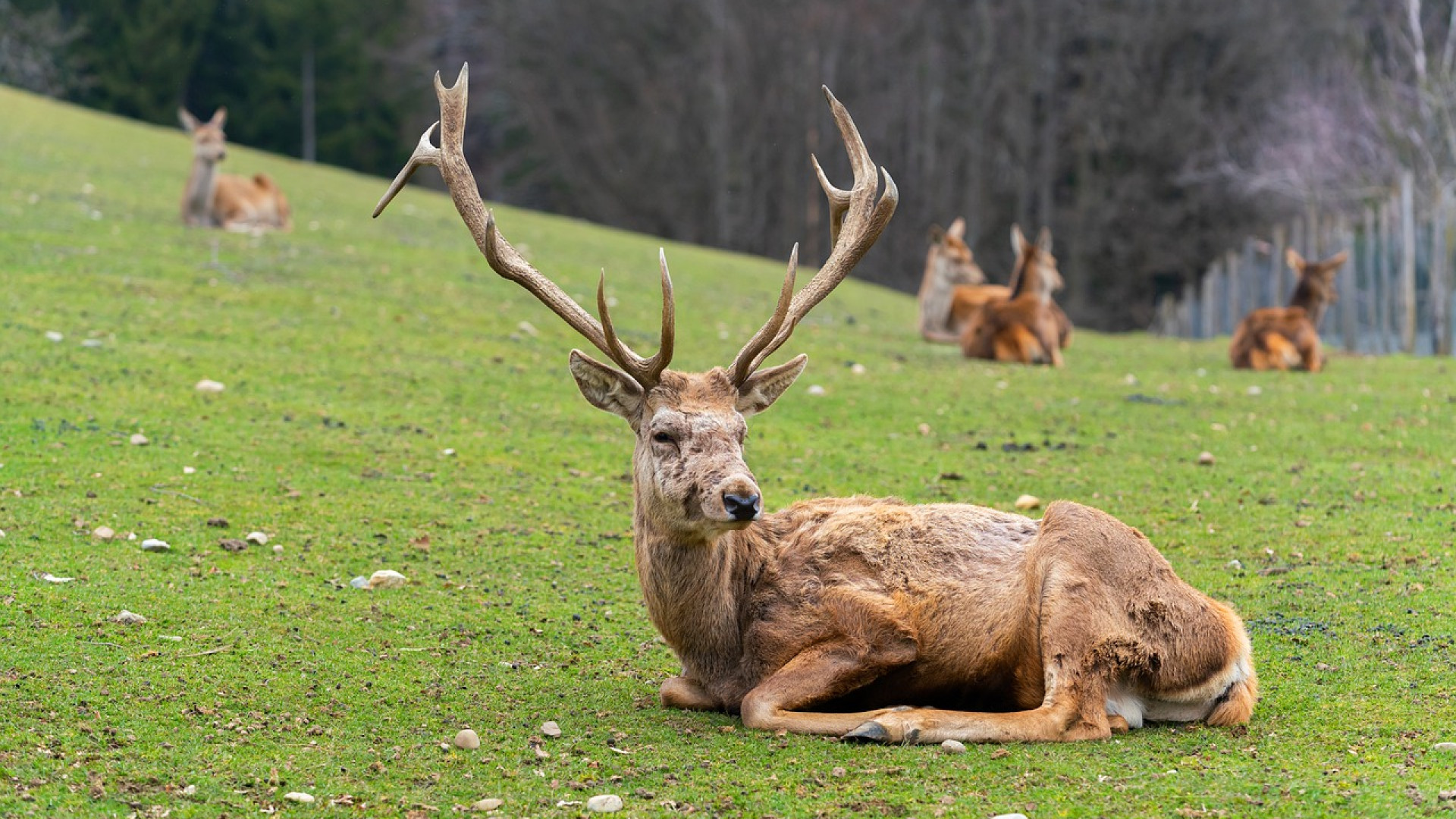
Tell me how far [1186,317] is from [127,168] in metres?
27.4

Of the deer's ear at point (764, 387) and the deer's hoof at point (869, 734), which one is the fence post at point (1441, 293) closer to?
the deer's ear at point (764, 387)

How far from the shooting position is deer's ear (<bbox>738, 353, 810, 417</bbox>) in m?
7.38

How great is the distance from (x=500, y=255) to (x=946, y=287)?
719 inches

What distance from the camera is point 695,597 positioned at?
7055 mm

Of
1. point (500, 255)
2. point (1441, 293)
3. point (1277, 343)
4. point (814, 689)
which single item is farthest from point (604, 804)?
point (1441, 293)

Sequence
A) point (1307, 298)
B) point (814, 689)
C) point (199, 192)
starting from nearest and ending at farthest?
point (814, 689), point (1307, 298), point (199, 192)

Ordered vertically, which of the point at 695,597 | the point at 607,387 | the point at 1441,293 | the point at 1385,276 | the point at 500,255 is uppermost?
the point at 1385,276

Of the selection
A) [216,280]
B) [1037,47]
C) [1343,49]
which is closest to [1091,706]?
[216,280]

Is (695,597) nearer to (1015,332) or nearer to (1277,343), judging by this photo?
(1015,332)

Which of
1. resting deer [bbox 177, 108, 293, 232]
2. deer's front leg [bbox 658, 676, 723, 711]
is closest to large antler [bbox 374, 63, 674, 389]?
deer's front leg [bbox 658, 676, 723, 711]

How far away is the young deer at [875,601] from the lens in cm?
661

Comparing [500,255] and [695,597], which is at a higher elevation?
[500,255]

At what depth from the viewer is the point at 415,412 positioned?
13.5 m

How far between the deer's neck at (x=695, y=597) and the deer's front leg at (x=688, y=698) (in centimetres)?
7
